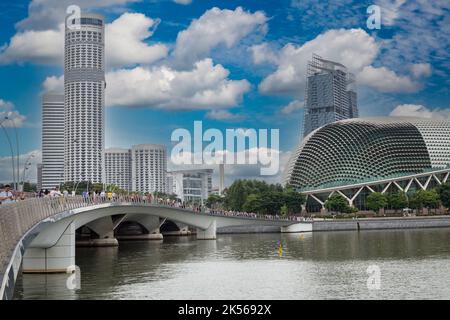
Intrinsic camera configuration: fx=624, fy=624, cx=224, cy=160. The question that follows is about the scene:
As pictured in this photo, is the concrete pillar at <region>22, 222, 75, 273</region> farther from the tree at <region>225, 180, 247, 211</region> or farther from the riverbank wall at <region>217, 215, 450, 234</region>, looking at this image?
the tree at <region>225, 180, 247, 211</region>

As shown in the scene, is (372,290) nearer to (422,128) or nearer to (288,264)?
(288,264)

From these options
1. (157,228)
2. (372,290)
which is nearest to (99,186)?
(157,228)

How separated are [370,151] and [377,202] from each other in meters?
34.2

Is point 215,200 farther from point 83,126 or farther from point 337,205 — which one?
point 83,126

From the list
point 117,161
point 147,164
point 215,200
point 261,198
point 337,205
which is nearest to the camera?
point 261,198

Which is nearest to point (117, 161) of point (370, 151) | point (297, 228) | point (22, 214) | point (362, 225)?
point (370, 151)

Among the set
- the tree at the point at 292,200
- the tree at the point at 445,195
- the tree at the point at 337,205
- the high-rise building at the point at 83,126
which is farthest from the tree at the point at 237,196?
the high-rise building at the point at 83,126

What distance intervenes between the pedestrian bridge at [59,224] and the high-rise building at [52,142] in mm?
109584

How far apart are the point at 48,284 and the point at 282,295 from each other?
1199cm

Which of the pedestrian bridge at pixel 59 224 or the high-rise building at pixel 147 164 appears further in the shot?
the high-rise building at pixel 147 164

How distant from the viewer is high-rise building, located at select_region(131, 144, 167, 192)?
6850 inches

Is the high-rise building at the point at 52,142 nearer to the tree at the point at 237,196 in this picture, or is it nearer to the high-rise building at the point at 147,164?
the high-rise building at the point at 147,164

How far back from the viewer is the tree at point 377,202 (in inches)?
4531

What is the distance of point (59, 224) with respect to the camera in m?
35.2
